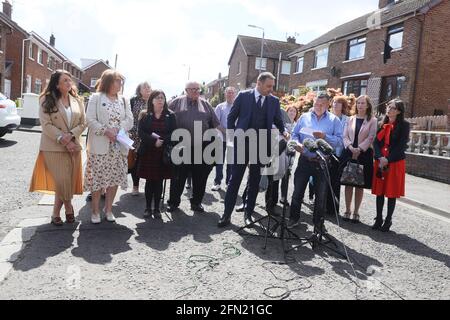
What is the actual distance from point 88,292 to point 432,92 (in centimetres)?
1989

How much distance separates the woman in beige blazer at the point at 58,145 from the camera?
4711mm

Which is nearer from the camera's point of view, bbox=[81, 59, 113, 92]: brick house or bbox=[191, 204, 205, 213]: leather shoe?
bbox=[191, 204, 205, 213]: leather shoe

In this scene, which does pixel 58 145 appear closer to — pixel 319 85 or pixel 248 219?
pixel 248 219

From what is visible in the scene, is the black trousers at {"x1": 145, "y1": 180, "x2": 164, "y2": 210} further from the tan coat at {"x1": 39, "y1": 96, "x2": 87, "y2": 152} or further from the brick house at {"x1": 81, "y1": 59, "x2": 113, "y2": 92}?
the brick house at {"x1": 81, "y1": 59, "x2": 113, "y2": 92}

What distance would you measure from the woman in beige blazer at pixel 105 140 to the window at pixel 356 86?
66.5ft

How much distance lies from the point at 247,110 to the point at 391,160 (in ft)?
7.48

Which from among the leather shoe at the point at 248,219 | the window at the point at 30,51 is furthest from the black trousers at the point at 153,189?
the window at the point at 30,51

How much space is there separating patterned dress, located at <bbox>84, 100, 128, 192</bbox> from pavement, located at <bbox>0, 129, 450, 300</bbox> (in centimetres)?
55

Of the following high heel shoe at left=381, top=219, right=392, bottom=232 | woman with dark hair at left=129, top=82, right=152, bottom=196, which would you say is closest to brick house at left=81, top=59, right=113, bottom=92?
woman with dark hair at left=129, top=82, right=152, bottom=196

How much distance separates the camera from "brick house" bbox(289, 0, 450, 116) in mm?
18625

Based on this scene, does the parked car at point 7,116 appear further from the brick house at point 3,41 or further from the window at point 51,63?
the window at point 51,63

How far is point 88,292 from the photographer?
10.5 feet

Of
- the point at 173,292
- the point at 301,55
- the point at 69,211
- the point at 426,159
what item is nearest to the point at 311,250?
the point at 173,292

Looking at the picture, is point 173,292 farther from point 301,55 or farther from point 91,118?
point 301,55
